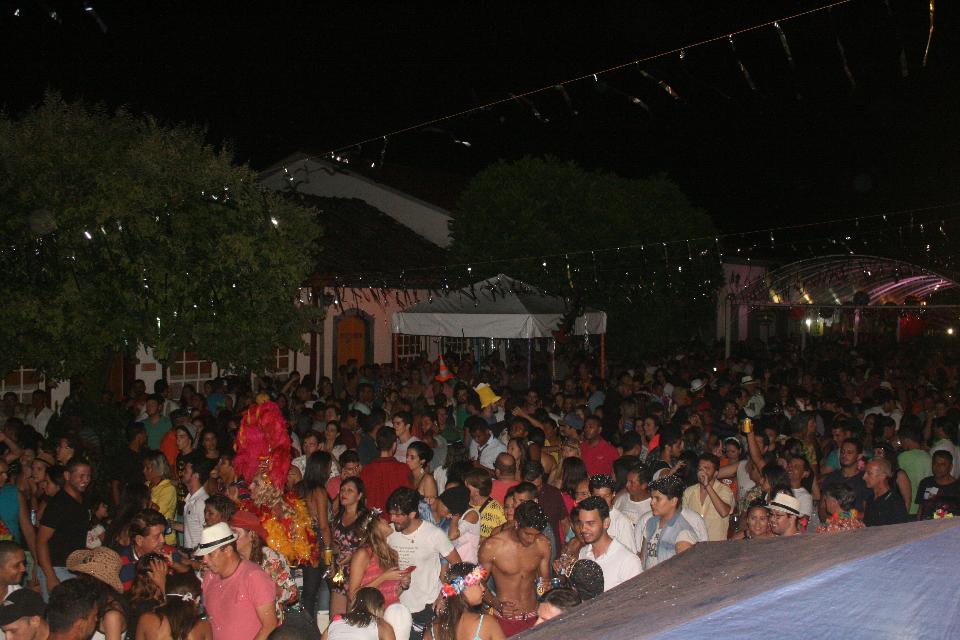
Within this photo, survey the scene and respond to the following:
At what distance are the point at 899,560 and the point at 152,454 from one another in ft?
23.1

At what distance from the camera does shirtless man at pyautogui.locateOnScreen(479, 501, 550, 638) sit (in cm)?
547

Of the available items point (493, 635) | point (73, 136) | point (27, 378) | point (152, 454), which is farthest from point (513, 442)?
point (27, 378)

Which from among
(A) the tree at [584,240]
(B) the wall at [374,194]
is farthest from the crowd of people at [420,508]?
(B) the wall at [374,194]

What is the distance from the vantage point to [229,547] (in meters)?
5.21

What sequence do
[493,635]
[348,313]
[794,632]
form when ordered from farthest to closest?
[348,313] < [493,635] < [794,632]

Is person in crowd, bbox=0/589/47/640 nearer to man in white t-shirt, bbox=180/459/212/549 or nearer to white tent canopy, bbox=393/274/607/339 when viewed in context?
man in white t-shirt, bbox=180/459/212/549

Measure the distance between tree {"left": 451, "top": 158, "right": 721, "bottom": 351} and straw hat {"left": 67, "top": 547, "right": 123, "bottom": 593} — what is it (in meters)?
16.4

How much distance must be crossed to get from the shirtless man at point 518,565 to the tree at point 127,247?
26.7 ft

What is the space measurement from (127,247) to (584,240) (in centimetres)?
1501

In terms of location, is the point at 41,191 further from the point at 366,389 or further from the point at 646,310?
the point at 646,310

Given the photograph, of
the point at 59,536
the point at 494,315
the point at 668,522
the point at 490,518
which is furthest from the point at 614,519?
the point at 494,315

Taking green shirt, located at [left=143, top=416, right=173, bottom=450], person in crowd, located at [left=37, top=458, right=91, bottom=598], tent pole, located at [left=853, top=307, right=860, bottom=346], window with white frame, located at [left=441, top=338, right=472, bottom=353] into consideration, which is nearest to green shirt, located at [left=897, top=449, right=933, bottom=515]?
person in crowd, located at [left=37, top=458, right=91, bottom=598]

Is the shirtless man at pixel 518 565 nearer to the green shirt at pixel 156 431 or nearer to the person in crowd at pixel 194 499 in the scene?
the person in crowd at pixel 194 499

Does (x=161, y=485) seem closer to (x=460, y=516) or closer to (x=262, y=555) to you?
(x=262, y=555)
